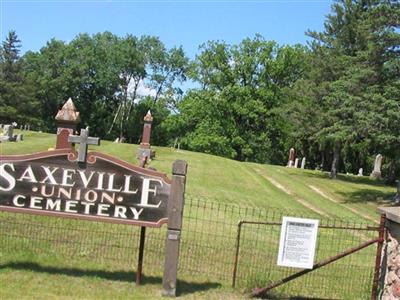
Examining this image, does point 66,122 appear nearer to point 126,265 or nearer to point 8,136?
point 126,265

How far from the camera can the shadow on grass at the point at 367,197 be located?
80.5ft

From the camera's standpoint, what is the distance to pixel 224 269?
8.45 m

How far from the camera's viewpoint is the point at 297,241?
7.30m

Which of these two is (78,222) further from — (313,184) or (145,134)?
(313,184)

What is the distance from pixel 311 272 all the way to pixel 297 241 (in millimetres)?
2014

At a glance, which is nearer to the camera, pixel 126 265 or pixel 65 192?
pixel 65 192

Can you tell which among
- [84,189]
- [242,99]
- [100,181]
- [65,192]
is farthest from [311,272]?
[242,99]

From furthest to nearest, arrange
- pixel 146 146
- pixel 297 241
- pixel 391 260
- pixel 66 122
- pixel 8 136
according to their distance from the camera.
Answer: pixel 8 136 → pixel 146 146 → pixel 66 122 → pixel 297 241 → pixel 391 260

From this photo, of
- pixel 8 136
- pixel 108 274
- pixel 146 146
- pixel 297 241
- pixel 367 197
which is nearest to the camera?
pixel 297 241

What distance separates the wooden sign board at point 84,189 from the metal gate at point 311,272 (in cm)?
155

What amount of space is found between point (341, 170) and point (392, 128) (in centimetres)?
4189

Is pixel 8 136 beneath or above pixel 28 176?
beneath

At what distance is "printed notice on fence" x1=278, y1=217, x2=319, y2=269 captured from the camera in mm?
7238

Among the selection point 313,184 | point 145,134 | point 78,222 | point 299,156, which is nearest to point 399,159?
point 313,184
